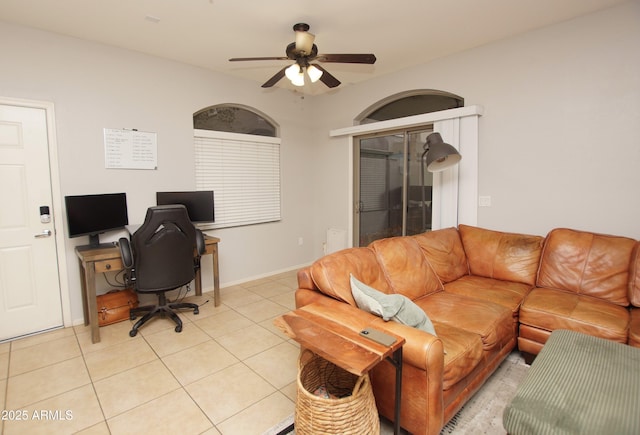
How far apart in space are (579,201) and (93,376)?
4.22m

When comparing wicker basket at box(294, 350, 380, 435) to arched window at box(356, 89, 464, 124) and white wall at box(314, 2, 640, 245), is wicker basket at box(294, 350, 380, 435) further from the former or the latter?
arched window at box(356, 89, 464, 124)

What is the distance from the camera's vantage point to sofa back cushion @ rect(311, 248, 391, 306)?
1980mm

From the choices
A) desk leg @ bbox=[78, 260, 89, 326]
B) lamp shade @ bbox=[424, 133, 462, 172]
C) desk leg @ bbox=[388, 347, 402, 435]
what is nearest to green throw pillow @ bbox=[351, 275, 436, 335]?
desk leg @ bbox=[388, 347, 402, 435]

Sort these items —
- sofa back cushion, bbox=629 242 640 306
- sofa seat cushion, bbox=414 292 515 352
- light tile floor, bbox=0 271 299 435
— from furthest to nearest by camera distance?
sofa back cushion, bbox=629 242 640 306
sofa seat cushion, bbox=414 292 515 352
light tile floor, bbox=0 271 299 435

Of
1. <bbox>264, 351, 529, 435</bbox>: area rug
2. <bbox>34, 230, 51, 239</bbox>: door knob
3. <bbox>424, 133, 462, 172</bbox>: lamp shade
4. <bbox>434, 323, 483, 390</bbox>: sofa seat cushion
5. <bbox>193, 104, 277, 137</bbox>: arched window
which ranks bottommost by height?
<bbox>264, 351, 529, 435</bbox>: area rug

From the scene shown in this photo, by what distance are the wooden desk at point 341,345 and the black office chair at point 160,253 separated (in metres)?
1.71

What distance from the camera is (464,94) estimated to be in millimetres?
3482

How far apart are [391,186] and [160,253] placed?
2.89 m

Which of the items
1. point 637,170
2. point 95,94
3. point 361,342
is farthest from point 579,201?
point 95,94

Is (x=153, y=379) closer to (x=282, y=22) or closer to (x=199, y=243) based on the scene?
(x=199, y=243)

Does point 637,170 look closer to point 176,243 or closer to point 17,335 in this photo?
point 176,243

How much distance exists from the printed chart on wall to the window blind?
1.70 ft

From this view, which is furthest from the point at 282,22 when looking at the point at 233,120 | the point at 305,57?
the point at 233,120

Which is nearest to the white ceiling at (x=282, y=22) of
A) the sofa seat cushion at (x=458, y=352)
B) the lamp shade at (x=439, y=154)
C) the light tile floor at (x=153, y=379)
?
the lamp shade at (x=439, y=154)
